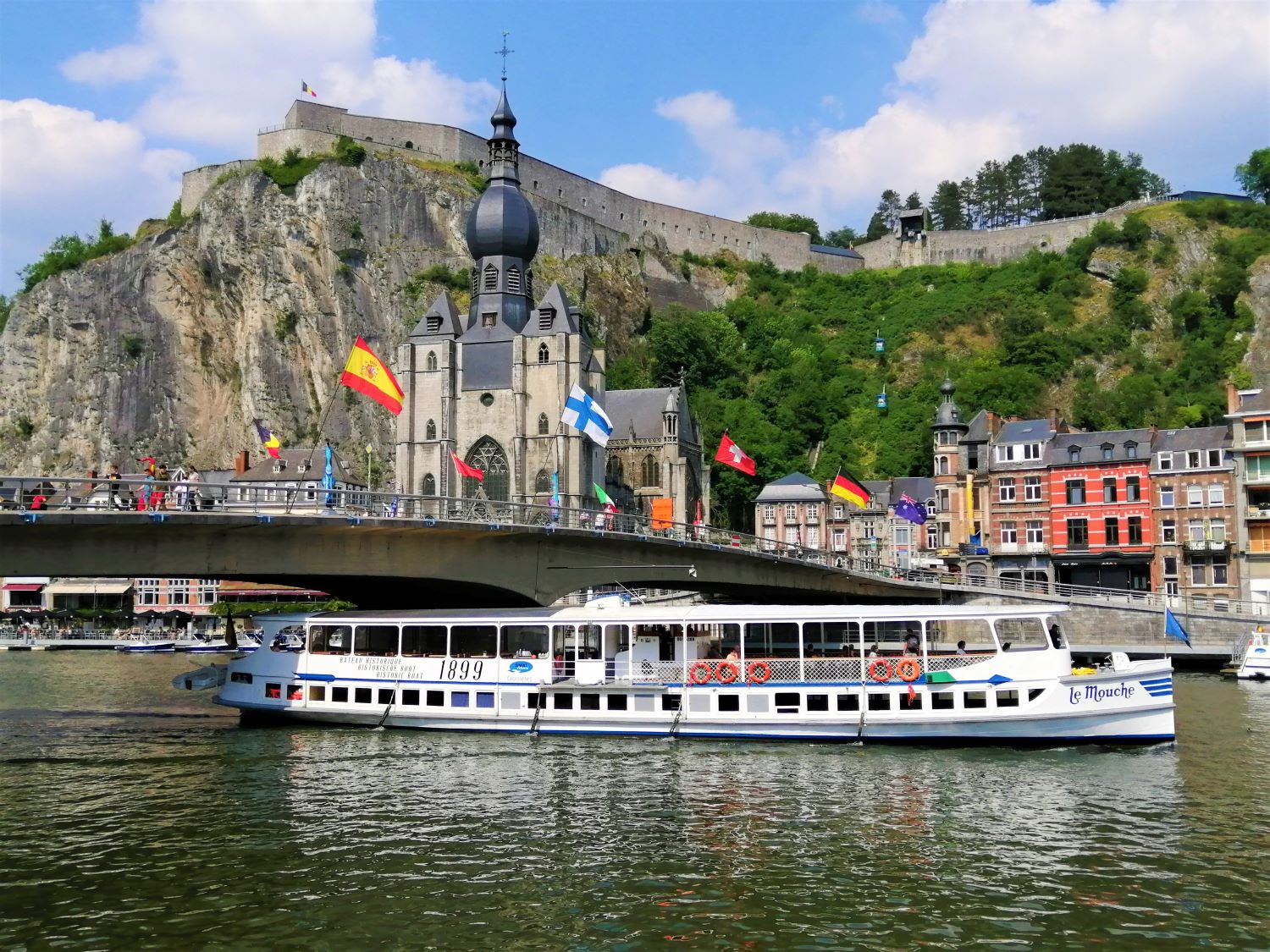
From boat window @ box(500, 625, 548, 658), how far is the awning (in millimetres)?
71878

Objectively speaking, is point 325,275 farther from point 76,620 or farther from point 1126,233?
point 1126,233

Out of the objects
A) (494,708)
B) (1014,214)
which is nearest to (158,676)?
(494,708)

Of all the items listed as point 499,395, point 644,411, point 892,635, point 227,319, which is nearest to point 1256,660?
point 892,635

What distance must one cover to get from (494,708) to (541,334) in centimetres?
5704

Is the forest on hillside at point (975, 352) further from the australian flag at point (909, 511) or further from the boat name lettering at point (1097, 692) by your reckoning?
the boat name lettering at point (1097, 692)

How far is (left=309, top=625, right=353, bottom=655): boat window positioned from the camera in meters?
37.2

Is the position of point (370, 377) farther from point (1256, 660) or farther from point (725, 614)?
point (1256, 660)

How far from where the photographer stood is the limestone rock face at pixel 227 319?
4274 inches

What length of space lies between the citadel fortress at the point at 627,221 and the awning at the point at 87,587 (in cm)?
3848

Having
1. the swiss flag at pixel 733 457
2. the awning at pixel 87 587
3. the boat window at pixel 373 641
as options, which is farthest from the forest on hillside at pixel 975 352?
the boat window at pixel 373 641

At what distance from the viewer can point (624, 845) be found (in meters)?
21.4

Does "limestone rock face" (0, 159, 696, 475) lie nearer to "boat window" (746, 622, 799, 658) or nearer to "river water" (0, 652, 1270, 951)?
"boat window" (746, 622, 799, 658)

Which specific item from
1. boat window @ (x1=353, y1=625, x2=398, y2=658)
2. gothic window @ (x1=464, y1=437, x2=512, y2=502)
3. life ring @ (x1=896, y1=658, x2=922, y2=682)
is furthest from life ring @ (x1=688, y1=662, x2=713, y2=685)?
gothic window @ (x1=464, y1=437, x2=512, y2=502)

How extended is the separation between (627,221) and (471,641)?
111296 mm
